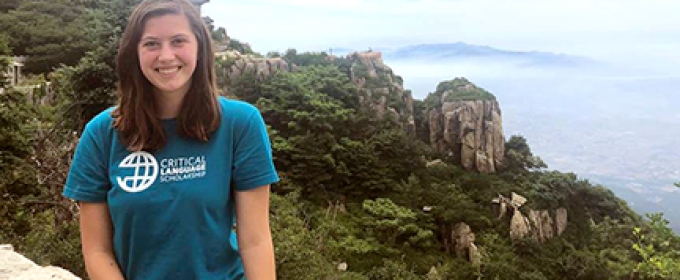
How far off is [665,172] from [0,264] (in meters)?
40.0

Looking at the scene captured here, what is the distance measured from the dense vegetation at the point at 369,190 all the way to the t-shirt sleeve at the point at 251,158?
507 centimetres

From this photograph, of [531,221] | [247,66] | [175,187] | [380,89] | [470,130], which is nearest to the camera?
[175,187]

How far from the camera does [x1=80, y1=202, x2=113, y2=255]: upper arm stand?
80 centimetres

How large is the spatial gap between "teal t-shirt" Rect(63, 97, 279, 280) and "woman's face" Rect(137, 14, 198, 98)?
0.20 feet

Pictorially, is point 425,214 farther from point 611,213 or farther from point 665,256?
point 611,213

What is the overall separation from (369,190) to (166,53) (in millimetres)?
12125

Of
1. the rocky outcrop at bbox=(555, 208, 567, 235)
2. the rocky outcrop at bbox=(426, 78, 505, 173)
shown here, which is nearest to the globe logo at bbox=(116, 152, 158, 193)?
the rocky outcrop at bbox=(555, 208, 567, 235)

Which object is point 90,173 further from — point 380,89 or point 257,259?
point 380,89

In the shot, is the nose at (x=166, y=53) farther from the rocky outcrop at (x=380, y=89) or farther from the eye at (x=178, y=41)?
the rocky outcrop at (x=380, y=89)

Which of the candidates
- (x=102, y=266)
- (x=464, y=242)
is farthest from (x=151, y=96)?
(x=464, y=242)

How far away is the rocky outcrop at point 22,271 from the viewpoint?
1.93 m

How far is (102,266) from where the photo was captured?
81 cm

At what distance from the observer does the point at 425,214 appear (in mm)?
12062

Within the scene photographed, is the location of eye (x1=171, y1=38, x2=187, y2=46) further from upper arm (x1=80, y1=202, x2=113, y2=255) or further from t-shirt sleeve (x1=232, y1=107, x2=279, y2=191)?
upper arm (x1=80, y1=202, x2=113, y2=255)
